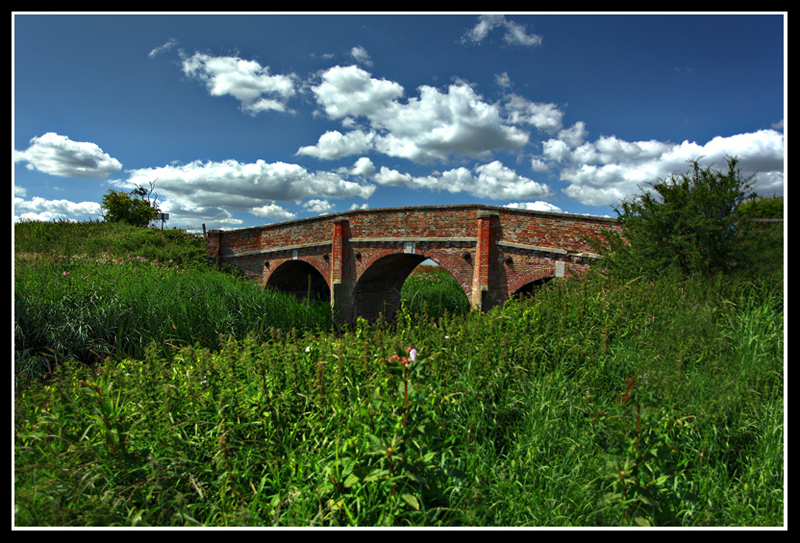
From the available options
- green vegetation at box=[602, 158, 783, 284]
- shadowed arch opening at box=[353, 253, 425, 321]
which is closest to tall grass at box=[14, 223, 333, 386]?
shadowed arch opening at box=[353, 253, 425, 321]

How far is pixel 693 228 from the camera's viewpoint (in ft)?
14.0

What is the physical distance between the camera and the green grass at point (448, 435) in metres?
1.80

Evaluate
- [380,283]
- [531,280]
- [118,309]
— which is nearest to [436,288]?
[380,283]

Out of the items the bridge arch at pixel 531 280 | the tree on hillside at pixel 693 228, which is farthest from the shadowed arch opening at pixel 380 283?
the tree on hillside at pixel 693 228

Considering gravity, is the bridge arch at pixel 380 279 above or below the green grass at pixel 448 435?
above

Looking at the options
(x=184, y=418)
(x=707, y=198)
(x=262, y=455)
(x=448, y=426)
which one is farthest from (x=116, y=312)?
(x=707, y=198)

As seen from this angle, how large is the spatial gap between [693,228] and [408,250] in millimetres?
8214

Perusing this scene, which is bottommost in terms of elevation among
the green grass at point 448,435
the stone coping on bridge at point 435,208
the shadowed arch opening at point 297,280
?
the green grass at point 448,435

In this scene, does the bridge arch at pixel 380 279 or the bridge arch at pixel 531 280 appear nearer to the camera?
the bridge arch at pixel 531 280

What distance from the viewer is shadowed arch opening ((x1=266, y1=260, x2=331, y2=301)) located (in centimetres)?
1578

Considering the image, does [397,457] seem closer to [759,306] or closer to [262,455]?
[262,455]

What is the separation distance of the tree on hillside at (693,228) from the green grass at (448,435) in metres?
0.44

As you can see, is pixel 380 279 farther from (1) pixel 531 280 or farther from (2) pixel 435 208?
(1) pixel 531 280

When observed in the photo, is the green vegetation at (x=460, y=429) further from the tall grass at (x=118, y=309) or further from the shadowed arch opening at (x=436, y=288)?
the shadowed arch opening at (x=436, y=288)
